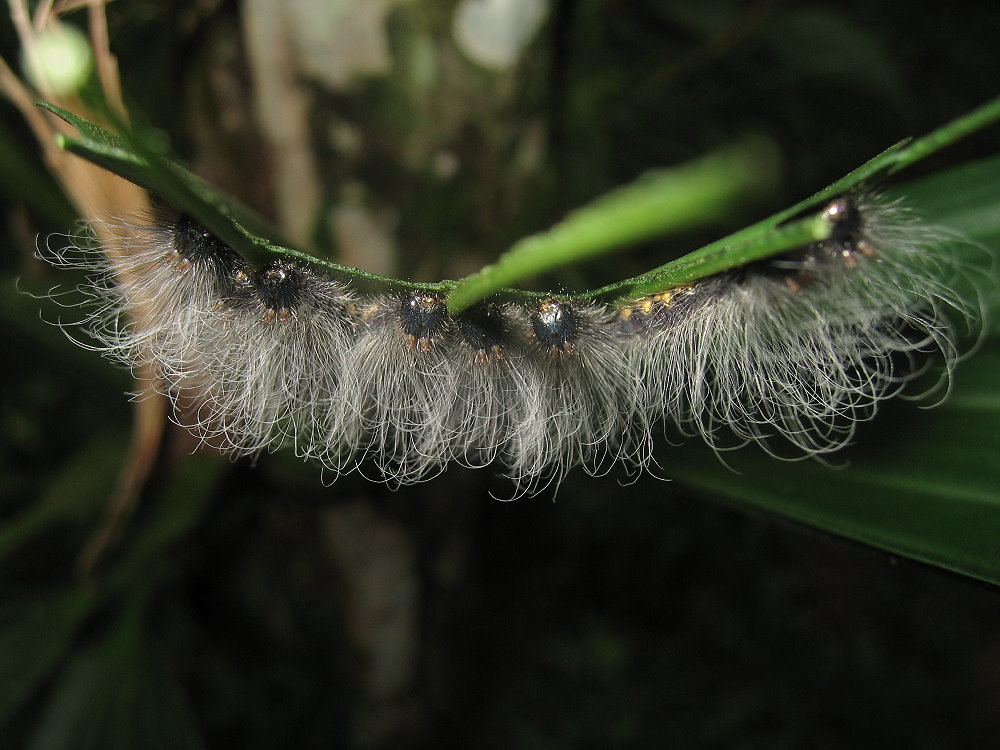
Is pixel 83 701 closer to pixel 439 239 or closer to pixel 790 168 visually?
pixel 439 239

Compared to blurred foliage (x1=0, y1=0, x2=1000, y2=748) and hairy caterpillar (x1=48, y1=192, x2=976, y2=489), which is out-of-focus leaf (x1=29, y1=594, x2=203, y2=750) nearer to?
blurred foliage (x1=0, y1=0, x2=1000, y2=748)

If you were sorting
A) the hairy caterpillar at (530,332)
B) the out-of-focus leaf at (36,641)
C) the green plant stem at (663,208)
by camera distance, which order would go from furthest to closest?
the out-of-focus leaf at (36,641) < the hairy caterpillar at (530,332) < the green plant stem at (663,208)

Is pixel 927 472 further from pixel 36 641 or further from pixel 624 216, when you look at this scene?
pixel 36 641

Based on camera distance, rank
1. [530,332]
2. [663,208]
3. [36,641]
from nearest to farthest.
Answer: [663,208] < [530,332] < [36,641]

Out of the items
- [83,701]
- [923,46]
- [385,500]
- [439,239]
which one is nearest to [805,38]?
[923,46]

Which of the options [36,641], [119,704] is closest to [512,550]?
[119,704]

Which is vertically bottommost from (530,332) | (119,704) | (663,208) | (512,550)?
(119,704)

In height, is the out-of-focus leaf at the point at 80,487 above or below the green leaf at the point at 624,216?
above

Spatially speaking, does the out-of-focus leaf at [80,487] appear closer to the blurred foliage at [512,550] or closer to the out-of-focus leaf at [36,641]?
the blurred foliage at [512,550]

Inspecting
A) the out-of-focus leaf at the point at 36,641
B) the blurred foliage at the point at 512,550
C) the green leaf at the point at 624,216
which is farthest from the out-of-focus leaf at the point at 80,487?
the green leaf at the point at 624,216
